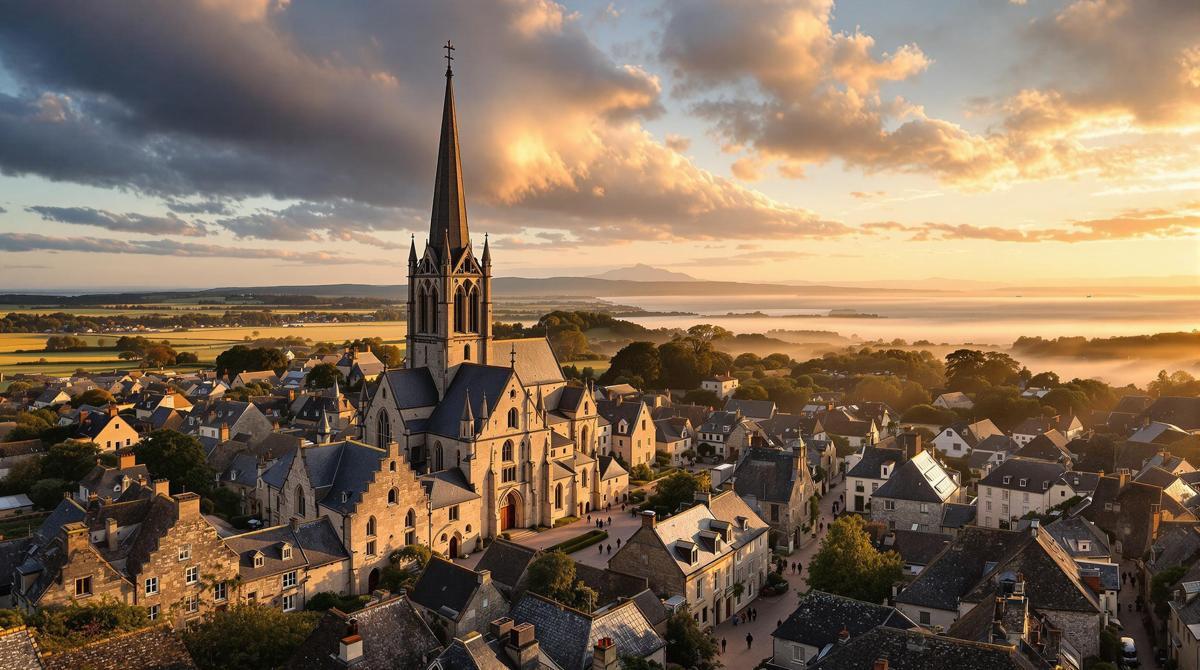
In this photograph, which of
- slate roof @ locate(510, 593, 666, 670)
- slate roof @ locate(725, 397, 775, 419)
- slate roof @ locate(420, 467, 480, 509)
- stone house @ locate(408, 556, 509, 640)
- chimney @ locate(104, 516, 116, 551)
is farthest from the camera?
slate roof @ locate(725, 397, 775, 419)

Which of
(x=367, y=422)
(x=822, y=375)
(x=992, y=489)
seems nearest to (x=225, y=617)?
(x=367, y=422)

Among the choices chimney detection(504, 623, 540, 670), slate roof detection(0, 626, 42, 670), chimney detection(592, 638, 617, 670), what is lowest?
chimney detection(504, 623, 540, 670)

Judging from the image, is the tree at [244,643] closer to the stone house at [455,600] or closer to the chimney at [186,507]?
the stone house at [455,600]

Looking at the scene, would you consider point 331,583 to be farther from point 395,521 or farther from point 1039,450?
point 1039,450

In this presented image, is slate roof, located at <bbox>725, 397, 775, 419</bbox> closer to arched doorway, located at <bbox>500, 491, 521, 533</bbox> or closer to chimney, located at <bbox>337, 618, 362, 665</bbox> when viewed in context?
arched doorway, located at <bbox>500, 491, 521, 533</bbox>

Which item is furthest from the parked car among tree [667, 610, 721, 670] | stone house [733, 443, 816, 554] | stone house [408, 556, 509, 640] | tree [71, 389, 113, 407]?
tree [71, 389, 113, 407]

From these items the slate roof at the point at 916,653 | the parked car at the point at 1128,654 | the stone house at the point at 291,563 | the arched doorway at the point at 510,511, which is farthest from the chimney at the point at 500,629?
the arched doorway at the point at 510,511
